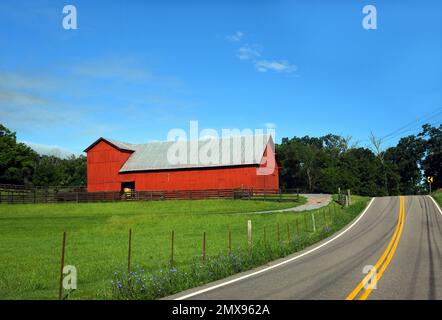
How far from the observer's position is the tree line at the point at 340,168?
98250 millimetres

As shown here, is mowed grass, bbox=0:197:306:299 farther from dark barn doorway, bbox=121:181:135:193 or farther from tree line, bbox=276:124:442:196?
tree line, bbox=276:124:442:196

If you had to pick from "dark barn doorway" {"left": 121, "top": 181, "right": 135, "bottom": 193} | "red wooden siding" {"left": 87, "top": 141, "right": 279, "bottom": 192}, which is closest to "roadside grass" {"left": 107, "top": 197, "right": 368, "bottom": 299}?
"red wooden siding" {"left": 87, "top": 141, "right": 279, "bottom": 192}

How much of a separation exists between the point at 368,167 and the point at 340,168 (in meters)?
7.02

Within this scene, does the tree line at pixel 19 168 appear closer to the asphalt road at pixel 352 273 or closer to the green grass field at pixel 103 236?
the green grass field at pixel 103 236

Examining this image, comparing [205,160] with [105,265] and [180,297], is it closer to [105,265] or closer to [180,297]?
[105,265]

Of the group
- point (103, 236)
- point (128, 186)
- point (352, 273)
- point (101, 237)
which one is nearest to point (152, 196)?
point (128, 186)

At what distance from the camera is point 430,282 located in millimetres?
11445

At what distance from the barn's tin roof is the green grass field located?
926 cm

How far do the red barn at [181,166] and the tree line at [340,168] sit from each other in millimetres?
40952

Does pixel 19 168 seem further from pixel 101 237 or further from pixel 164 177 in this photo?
pixel 101 237

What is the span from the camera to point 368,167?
103062 mm

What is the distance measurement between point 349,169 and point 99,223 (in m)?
77.7

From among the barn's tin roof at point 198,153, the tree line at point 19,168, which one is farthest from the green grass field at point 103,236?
the tree line at point 19,168

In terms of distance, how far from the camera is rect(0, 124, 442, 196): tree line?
322 feet
